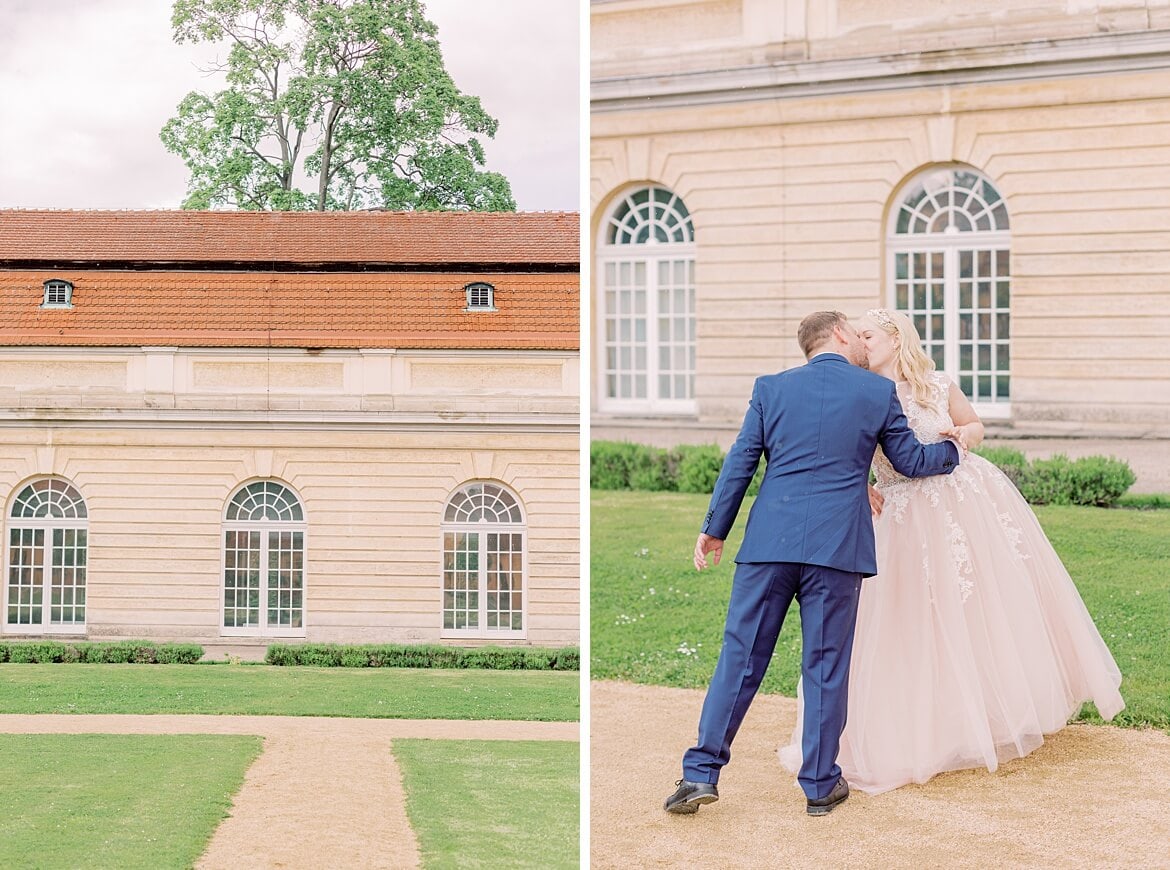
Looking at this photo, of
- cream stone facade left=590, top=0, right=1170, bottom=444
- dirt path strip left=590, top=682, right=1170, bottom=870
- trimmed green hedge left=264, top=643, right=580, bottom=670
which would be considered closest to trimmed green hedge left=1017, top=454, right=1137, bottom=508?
cream stone facade left=590, top=0, right=1170, bottom=444

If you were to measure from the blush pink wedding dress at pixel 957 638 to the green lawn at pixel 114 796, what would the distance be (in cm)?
187

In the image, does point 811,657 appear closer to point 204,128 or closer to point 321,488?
point 321,488

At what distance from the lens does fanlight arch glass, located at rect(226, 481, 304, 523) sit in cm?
467

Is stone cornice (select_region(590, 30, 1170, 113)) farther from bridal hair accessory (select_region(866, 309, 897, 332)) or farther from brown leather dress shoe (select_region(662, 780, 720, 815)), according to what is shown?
brown leather dress shoe (select_region(662, 780, 720, 815))

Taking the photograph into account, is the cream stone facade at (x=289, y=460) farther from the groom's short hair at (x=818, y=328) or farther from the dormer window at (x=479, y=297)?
the groom's short hair at (x=818, y=328)

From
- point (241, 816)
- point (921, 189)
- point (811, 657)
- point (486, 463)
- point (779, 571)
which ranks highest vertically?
point (921, 189)

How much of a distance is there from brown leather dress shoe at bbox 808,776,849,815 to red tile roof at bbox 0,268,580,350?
1742 millimetres

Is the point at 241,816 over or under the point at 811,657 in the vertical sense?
under

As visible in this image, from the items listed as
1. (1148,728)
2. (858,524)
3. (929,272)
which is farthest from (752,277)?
(858,524)

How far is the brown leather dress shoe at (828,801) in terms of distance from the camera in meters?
3.95

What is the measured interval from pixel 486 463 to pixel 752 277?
570cm

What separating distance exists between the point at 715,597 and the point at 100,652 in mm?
4006

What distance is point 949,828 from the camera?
385 centimetres

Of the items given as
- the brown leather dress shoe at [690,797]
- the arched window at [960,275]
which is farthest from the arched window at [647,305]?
the brown leather dress shoe at [690,797]
